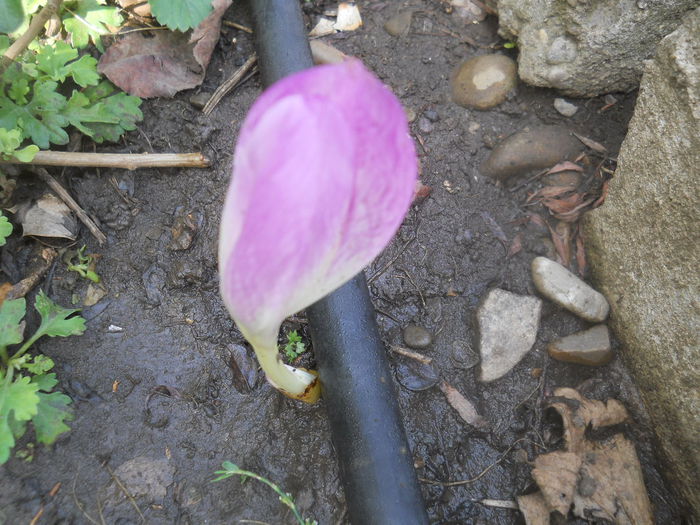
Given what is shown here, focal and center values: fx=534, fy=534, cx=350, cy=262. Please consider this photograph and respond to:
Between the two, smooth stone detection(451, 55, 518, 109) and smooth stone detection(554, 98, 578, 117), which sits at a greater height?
smooth stone detection(451, 55, 518, 109)

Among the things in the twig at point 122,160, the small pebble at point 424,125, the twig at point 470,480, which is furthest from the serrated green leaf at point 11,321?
the small pebble at point 424,125

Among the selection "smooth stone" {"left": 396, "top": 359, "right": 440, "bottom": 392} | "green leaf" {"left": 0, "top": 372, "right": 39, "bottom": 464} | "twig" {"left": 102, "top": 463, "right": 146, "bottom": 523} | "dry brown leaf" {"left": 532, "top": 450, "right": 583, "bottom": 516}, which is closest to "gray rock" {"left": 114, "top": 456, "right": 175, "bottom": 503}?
"twig" {"left": 102, "top": 463, "right": 146, "bottom": 523}

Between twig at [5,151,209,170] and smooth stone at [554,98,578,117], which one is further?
smooth stone at [554,98,578,117]

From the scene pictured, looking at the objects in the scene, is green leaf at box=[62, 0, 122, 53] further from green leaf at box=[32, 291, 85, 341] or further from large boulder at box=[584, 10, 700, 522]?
large boulder at box=[584, 10, 700, 522]

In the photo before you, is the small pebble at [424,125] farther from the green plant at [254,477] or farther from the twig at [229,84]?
the green plant at [254,477]

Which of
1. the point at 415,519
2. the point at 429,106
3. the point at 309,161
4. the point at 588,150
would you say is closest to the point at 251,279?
the point at 309,161

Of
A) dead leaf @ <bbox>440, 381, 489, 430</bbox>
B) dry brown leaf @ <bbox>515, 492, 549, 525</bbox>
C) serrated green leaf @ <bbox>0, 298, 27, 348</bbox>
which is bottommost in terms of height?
dry brown leaf @ <bbox>515, 492, 549, 525</bbox>

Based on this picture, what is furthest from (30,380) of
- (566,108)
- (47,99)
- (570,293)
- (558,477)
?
(566,108)
